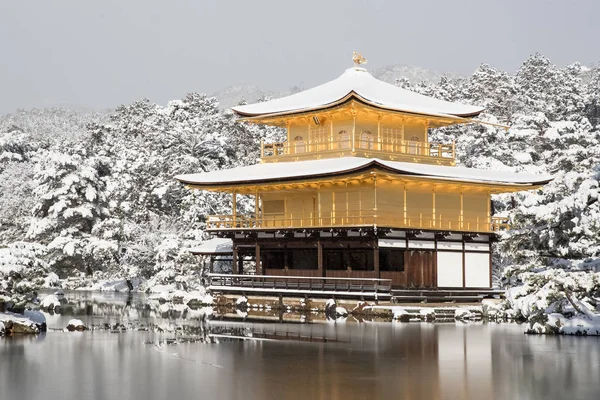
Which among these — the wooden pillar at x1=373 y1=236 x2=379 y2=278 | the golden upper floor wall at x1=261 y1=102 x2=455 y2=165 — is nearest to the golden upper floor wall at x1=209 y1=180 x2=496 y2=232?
the wooden pillar at x1=373 y1=236 x2=379 y2=278

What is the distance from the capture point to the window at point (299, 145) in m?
51.7

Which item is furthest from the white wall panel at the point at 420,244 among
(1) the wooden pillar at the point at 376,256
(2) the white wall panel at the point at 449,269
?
(1) the wooden pillar at the point at 376,256

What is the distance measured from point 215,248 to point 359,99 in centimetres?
1476

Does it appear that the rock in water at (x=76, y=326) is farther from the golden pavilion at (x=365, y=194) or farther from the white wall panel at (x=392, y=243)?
the white wall panel at (x=392, y=243)

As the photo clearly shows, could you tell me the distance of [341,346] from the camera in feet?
91.5

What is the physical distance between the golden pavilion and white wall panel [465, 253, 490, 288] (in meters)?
0.06

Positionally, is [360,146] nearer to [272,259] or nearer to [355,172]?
[355,172]

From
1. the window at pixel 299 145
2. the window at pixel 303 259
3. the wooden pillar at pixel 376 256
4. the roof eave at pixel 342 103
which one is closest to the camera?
the wooden pillar at pixel 376 256

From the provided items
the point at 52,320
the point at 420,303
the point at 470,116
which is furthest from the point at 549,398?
the point at 470,116

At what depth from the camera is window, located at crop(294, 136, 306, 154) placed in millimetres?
51719

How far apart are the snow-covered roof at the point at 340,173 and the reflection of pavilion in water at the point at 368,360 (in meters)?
9.72

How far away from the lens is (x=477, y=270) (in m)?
46.3

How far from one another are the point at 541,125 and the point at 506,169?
1004 centimetres

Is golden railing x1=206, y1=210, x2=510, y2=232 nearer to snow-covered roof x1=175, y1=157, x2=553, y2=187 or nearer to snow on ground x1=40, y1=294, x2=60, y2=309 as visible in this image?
snow-covered roof x1=175, y1=157, x2=553, y2=187
